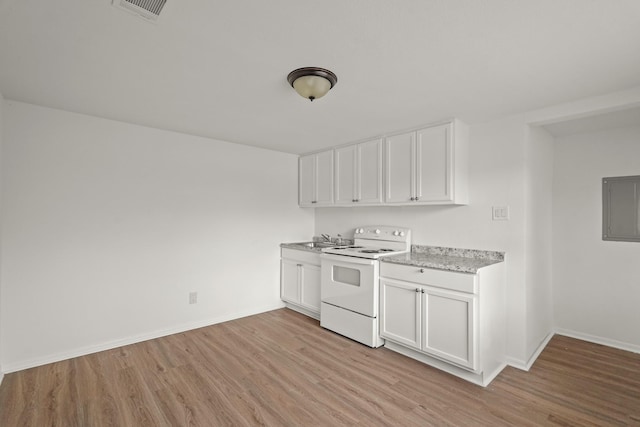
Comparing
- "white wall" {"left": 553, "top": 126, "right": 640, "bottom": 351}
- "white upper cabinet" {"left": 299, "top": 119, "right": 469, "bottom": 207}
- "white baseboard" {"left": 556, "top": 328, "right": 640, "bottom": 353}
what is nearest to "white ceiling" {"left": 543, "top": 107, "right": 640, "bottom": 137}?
"white wall" {"left": 553, "top": 126, "right": 640, "bottom": 351}

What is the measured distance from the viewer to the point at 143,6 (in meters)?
1.38

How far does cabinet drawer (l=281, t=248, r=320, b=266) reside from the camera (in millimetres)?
3828

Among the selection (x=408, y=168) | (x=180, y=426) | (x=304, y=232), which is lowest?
(x=180, y=426)

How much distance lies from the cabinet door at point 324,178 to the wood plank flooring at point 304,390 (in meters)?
1.89

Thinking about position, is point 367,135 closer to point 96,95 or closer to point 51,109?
point 96,95

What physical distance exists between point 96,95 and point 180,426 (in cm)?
251

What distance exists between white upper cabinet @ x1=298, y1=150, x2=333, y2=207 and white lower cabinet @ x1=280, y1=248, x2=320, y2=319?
781mm

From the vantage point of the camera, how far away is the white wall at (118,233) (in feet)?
8.49

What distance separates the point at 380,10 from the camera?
1397 mm

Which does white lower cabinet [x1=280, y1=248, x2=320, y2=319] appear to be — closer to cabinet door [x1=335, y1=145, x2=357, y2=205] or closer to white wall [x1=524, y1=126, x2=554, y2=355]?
cabinet door [x1=335, y1=145, x2=357, y2=205]

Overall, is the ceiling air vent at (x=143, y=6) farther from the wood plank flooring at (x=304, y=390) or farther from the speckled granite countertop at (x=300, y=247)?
the speckled granite countertop at (x=300, y=247)

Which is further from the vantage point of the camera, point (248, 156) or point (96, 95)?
point (248, 156)

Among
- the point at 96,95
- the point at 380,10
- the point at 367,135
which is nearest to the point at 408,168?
the point at 367,135

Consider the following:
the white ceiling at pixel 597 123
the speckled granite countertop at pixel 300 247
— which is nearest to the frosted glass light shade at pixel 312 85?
the speckled granite countertop at pixel 300 247
